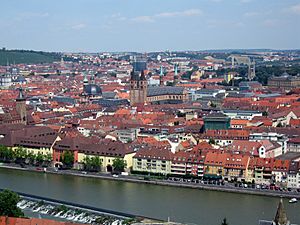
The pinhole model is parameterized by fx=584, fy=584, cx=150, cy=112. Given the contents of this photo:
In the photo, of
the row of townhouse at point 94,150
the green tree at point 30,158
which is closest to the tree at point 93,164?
the row of townhouse at point 94,150

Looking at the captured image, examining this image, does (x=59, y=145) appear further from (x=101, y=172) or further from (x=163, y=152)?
(x=163, y=152)

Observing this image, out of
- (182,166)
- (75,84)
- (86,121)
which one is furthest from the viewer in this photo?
(75,84)

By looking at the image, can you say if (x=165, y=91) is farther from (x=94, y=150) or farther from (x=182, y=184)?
(x=182, y=184)

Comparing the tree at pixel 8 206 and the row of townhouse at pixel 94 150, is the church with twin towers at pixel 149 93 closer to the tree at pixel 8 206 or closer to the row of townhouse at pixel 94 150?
the row of townhouse at pixel 94 150

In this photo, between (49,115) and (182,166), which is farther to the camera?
(49,115)

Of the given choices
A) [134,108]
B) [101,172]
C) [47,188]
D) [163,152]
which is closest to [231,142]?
[163,152]

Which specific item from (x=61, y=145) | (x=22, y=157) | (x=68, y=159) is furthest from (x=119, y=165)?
(x=22, y=157)

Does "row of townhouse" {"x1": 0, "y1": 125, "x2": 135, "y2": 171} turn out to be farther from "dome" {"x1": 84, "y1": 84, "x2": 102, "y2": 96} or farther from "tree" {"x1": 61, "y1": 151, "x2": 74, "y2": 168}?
"dome" {"x1": 84, "y1": 84, "x2": 102, "y2": 96}
